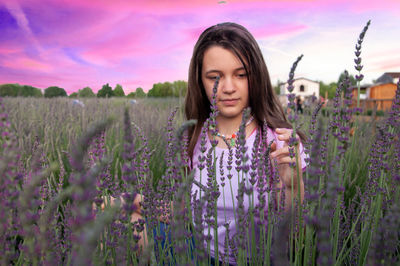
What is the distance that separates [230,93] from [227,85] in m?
0.07

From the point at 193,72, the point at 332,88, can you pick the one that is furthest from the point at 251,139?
the point at 332,88

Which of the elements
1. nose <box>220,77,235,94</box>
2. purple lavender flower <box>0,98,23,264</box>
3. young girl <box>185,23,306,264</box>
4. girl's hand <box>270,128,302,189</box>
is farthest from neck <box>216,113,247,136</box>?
purple lavender flower <box>0,98,23,264</box>

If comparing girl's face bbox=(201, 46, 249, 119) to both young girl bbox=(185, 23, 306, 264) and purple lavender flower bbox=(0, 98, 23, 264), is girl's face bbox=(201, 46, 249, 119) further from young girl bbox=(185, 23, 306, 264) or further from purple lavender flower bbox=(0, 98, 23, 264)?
purple lavender flower bbox=(0, 98, 23, 264)

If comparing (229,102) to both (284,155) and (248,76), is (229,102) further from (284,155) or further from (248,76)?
(284,155)

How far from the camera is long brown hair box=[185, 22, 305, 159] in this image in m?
2.31

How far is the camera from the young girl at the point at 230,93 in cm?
218

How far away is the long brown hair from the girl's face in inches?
2.1

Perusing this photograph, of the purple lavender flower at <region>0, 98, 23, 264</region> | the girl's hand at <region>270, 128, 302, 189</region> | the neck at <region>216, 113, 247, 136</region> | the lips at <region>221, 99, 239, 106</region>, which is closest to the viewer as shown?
the purple lavender flower at <region>0, 98, 23, 264</region>

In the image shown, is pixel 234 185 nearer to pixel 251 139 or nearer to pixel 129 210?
pixel 251 139

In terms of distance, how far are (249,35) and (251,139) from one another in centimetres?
87

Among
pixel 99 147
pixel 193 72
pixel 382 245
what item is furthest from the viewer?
pixel 193 72

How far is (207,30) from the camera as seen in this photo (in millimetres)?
2580

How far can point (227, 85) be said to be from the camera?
210 cm

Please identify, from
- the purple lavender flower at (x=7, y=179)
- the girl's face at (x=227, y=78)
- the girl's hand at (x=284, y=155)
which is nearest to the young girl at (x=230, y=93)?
the girl's face at (x=227, y=78)
